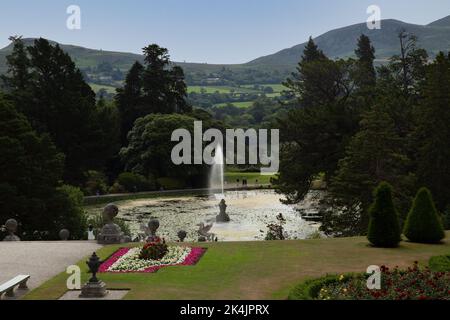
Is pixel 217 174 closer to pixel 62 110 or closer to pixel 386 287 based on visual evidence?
pixel 62 110

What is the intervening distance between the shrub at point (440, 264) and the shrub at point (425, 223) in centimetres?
474

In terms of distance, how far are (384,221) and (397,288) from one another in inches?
326

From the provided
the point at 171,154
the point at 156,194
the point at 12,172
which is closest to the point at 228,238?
the point at 12,172

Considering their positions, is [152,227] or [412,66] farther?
[412,66]

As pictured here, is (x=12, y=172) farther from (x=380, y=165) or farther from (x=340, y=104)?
(x=340, y=104)

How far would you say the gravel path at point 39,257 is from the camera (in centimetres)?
2127

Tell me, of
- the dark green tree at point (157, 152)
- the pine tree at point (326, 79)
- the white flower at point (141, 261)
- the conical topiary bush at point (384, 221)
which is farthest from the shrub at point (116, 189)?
the conical topiary bush at point (384, 221)

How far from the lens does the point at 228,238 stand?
4056cm

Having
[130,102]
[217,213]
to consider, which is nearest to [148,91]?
[130,102]

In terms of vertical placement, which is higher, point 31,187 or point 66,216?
point 31,187

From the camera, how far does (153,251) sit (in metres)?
23.4

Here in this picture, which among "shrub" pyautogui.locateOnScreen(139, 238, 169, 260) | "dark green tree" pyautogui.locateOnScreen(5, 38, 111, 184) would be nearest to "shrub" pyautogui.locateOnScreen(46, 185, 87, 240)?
"shrub" pyautogui.locateOnScreen(139, 238, 169, 260)

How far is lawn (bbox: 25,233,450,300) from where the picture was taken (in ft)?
60.1

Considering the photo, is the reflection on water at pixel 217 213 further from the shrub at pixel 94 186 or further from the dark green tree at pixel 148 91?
the dark green tree at pixel 148 91
